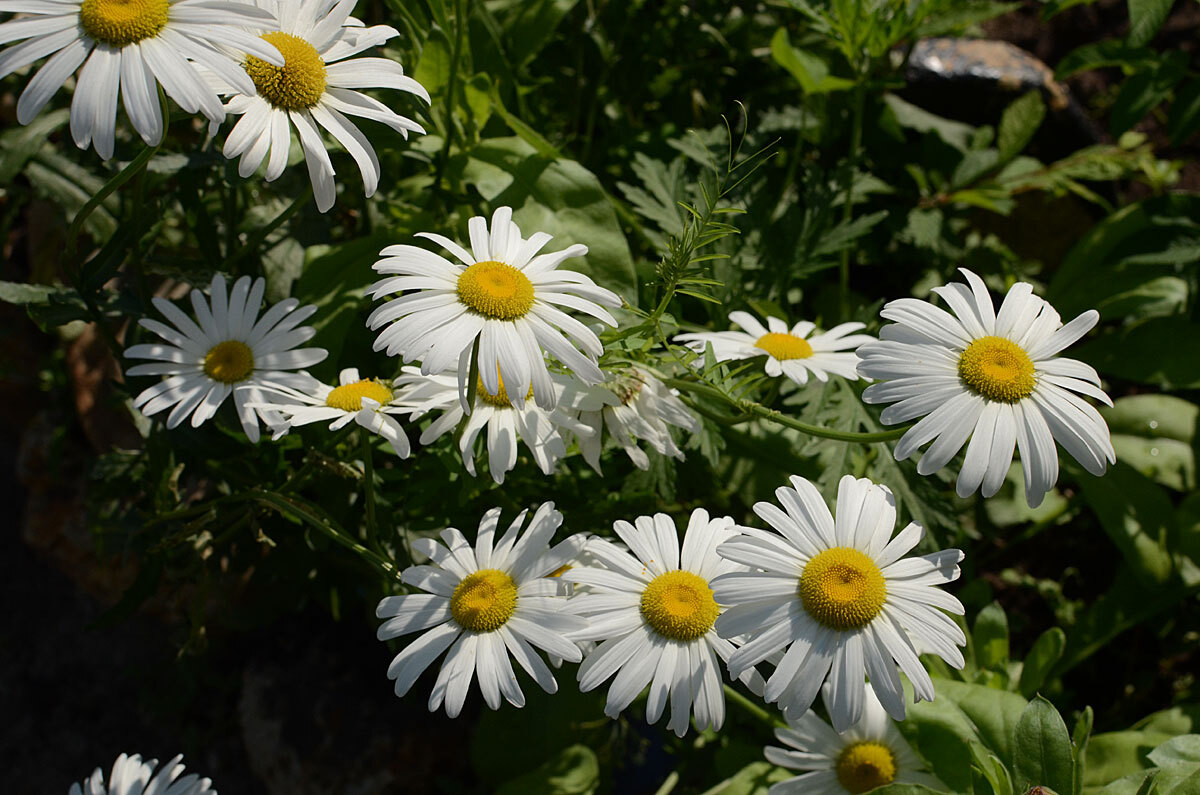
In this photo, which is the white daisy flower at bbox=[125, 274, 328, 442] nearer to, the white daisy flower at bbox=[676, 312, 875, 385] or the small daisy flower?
the small daisy flower

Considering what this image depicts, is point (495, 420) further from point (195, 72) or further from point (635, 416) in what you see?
point (195, 72)

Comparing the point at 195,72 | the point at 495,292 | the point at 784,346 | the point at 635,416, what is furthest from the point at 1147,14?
the point at 195,72

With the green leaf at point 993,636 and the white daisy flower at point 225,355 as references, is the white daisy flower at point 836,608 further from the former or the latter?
the white daisy flower at point 225,355

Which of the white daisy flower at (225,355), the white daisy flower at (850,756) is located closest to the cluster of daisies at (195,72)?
the white daisy flower at (225,355)

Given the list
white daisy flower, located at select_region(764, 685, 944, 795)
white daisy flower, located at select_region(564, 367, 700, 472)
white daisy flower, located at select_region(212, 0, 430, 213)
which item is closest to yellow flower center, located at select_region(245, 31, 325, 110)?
white daisy flower, located at select_region(212, 0, 430, 213)

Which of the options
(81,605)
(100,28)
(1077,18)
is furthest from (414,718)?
(1077,18)

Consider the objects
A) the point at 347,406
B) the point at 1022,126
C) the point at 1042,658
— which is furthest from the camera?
the point at 1022,126
